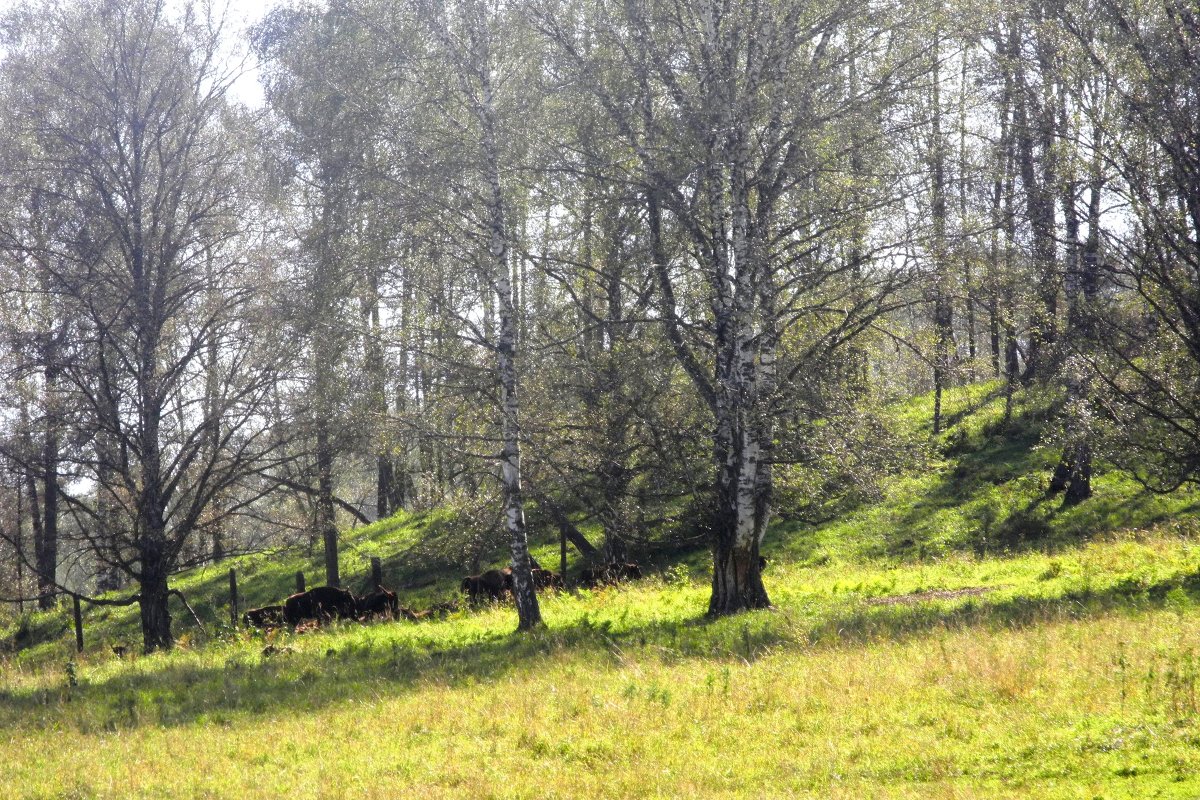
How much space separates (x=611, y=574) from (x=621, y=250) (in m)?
7.53

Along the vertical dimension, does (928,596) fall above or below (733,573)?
below

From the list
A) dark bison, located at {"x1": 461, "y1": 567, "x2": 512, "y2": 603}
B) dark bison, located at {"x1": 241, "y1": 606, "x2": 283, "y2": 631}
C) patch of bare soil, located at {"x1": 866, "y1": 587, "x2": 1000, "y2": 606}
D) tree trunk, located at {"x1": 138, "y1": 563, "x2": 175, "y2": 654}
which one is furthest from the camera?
dark bison, located at {"x1": 461, "y1": 567, "x2": 512, "y2": 603}

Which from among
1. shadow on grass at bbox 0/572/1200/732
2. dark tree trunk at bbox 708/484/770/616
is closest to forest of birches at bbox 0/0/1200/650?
dark tree trunk at bbox 708/484/770/616

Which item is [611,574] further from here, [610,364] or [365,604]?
[610,364]

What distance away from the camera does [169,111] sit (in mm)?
20016

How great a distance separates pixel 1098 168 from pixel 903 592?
22.1ft

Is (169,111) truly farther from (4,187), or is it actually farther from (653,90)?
(653,90)

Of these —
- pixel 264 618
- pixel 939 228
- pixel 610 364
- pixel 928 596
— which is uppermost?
pixel 939 228

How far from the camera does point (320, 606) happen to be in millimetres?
20641

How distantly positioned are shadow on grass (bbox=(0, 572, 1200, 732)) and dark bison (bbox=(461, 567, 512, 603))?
491 centimetres

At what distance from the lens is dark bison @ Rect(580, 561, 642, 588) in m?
21.9

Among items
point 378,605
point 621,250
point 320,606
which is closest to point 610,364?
point 621,250

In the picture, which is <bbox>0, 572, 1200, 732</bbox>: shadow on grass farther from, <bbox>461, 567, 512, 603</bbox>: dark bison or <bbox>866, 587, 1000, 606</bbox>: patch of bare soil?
<bbox>461, 567, 512, 603</bbox>: dark bison

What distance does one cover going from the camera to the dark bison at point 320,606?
807 inches
